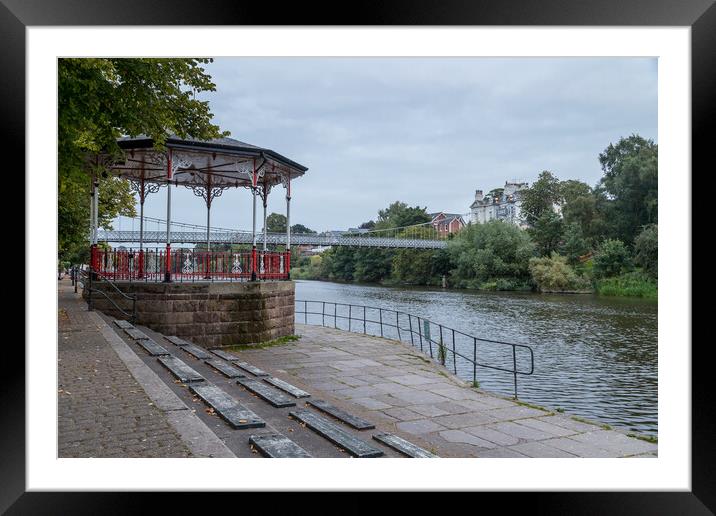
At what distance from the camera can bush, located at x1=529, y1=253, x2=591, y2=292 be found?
114ft

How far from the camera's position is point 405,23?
8.93ft

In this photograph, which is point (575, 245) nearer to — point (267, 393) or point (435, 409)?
point (435, 409)

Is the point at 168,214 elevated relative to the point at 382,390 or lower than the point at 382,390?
elevated

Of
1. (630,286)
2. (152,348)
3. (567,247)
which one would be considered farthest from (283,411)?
(567,247)

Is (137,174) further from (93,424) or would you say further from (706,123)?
(706,123)

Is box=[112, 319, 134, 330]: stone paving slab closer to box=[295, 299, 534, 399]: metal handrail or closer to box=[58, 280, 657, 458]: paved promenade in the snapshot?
box=[58, 280, 657, 458]: paved promenade

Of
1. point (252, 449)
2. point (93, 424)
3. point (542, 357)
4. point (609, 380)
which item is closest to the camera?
point (252, 449)

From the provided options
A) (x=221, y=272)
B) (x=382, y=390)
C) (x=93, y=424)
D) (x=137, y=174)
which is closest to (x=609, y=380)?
(x=382, y=390)

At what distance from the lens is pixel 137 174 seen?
42.0 ft

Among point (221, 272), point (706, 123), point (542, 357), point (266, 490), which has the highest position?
point (706, 123)

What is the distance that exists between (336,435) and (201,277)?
7022 mm

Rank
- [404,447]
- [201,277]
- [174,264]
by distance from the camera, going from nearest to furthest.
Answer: [404,447] < [174,264] < [201,277]

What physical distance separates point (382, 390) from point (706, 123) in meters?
4.62

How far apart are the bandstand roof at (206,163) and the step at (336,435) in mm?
5808
